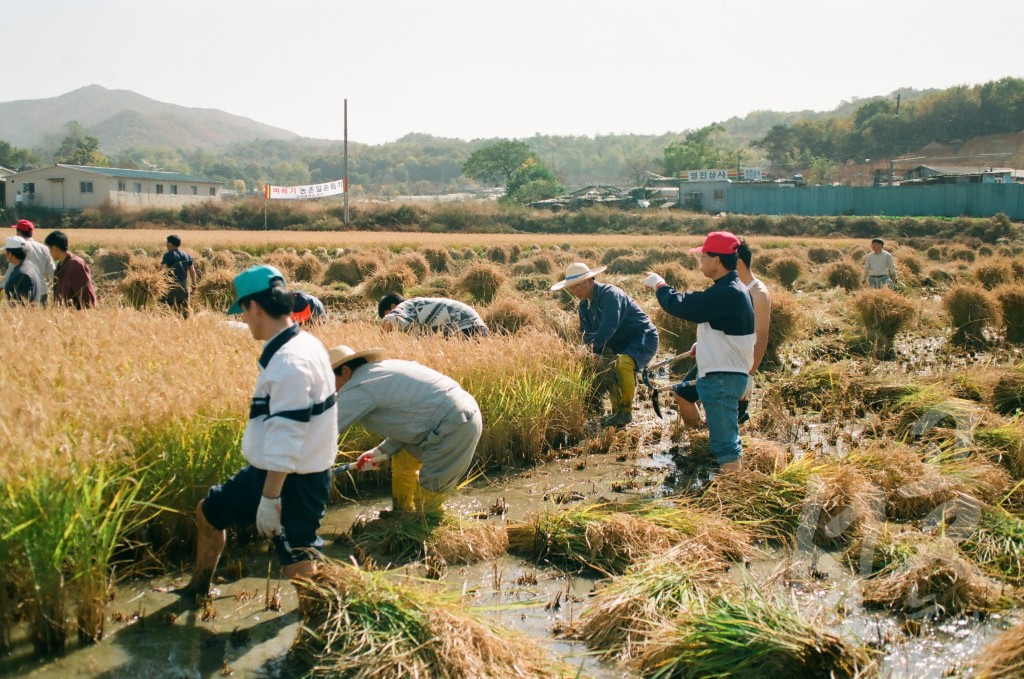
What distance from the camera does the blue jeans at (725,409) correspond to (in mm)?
5805

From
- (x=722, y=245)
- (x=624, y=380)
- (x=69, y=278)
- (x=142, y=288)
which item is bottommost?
(x=624, y=380)

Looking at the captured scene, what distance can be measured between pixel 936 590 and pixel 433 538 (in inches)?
101

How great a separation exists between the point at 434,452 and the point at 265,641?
4.80 feet

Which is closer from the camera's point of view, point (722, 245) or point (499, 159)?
point (722, 245)

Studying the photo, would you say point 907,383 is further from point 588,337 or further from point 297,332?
point 297,332

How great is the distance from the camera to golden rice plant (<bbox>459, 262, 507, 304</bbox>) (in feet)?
52.9

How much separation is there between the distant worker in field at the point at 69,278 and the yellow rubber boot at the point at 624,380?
5.24 meters

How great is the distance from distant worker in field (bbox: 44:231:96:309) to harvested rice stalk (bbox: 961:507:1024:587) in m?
7.93

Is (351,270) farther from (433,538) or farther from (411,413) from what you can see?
(433,538)

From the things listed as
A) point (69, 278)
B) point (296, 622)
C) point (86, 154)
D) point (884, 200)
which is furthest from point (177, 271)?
point (86, 154)

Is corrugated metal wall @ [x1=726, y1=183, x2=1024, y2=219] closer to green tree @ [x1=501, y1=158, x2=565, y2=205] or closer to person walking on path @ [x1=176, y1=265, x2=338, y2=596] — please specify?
green tree @ [x1=501, y1=158, x2=565, y2=205]

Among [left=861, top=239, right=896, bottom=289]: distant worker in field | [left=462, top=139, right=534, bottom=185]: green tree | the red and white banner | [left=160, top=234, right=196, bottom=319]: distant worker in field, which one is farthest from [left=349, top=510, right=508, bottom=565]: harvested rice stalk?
[left=462, top=139, right=534, bottom=185]: green tree

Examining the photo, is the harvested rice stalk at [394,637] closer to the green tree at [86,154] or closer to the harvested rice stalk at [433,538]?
the harvested rice stalk at [433,538]

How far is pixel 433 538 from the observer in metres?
4.81
